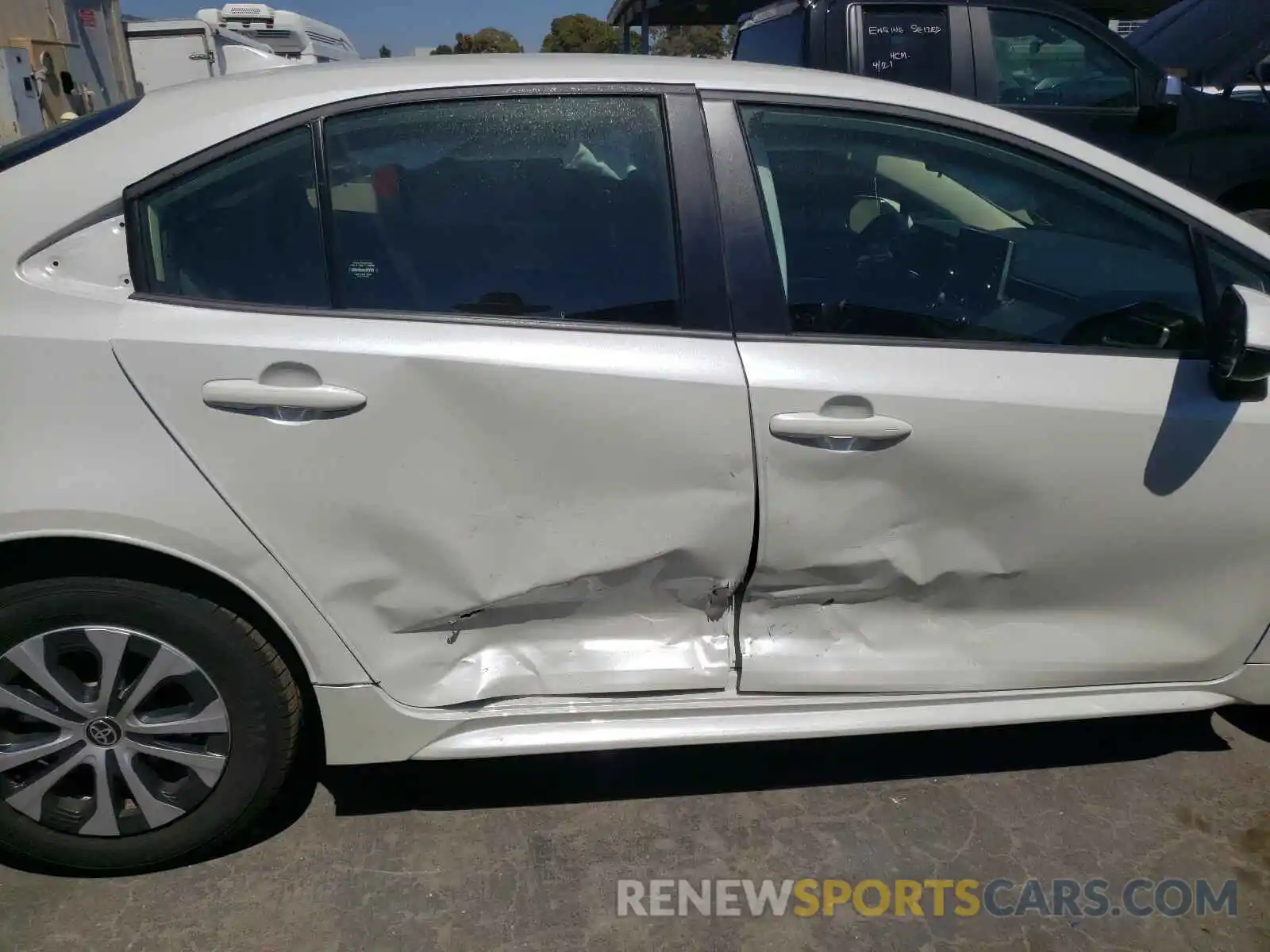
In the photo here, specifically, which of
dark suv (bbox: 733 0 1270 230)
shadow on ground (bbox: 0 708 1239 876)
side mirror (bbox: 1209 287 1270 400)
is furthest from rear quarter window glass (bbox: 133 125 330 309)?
dark suv (bbox: 733 0 1270 230)

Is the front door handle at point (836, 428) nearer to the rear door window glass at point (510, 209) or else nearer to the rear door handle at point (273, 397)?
the rear door window glass at point (510, 209)

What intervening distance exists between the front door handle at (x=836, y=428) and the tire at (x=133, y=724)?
3.85 feet

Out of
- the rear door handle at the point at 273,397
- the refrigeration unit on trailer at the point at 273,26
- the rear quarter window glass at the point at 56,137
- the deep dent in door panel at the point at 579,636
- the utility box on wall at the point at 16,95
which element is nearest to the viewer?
the rear door handle at the point at 273,397

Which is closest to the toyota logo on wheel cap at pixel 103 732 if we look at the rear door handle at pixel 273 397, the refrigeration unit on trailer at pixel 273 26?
the rear door handle at pixel 273 397

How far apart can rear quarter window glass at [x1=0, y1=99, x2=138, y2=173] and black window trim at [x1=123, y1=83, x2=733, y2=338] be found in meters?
0.23

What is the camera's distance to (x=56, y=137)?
210 centimetres

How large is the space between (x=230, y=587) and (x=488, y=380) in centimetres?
69

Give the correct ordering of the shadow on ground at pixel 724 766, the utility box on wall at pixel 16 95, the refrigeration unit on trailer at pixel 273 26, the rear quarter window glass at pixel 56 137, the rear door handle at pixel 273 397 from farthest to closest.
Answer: the refrigeration unit on trailer at pixel 273 26
the utility box on wall at pixel 16 95
the shadow on ground at pixel 724 766
the rear quarter window glass at pixel 56 137
the rear door handle at pixel 273 397

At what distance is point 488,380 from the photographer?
197cm

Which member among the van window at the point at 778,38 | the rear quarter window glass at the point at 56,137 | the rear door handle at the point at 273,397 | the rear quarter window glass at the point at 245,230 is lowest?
the rear door handle at the point at 273,397

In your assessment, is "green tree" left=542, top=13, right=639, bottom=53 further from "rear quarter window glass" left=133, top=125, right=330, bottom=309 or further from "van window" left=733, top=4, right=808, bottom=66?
"rear quarter window glass" left=133, top=125, right=330, bottom=309

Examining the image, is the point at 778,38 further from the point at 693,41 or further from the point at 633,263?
the point at 693,41

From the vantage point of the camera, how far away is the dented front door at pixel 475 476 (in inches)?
76.4

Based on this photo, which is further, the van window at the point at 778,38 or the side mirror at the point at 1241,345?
the van window at the point at 778,38
